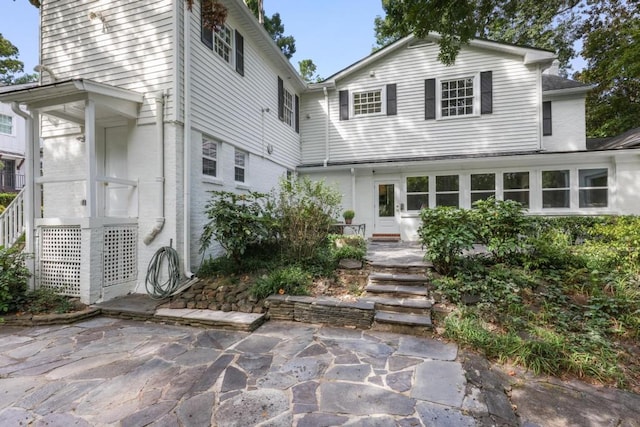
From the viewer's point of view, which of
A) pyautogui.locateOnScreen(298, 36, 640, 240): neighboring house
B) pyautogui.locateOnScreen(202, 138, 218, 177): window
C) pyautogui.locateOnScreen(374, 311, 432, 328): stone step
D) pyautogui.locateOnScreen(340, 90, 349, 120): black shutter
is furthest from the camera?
pyautogui.locateOnScreen(340, 90, 349, 120): black shutter

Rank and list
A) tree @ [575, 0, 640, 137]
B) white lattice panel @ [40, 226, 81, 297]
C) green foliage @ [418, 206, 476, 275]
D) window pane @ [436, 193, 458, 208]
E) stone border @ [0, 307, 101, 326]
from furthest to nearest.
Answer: tree @ [575, 0, 640, 137]
window pane @ [436, 193, 458, 208]
white lattice panel @ [40, 226, 81, 297]
green foliage @ [418, 206, 476, 275]
stone border @ [0, 307, 101, 326]

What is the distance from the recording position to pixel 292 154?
35.4 feet

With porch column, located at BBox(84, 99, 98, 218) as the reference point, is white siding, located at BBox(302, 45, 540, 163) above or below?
above

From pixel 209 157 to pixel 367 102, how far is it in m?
6.68

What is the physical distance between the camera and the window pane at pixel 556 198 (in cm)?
875

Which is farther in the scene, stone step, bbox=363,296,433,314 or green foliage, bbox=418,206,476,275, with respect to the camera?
green foliage, bbox=418,206,476,275

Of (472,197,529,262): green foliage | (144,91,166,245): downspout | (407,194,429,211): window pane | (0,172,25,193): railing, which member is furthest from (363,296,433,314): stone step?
(0,172,25,193): railing


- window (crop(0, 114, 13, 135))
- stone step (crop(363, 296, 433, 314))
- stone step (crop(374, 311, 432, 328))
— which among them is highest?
window (crop(0, 114, 13, 135))

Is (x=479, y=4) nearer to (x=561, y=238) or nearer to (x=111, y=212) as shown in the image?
(x=561, y=238)

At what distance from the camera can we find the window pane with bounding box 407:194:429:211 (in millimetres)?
9836

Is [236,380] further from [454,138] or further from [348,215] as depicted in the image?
[454,138]

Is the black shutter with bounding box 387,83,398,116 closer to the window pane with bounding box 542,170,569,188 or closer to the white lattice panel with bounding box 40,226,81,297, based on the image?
the window pane with bounding box 542,170,569,188

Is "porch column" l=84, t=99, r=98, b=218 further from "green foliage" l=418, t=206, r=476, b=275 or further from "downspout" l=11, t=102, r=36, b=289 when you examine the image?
"green foliage" l=418, t=206, r=476, b=275

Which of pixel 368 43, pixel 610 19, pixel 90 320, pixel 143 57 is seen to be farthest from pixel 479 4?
pixel 368 43
